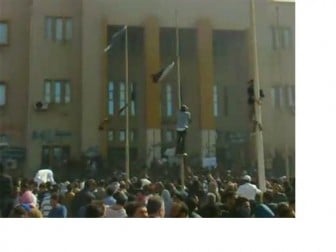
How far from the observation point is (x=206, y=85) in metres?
6.29

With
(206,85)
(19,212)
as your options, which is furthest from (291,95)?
(19,212)

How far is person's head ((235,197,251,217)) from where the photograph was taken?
18.7ft

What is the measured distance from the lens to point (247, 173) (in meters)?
6.18

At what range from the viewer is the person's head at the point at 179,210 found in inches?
222

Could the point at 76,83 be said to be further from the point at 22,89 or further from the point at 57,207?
the point at 57,207

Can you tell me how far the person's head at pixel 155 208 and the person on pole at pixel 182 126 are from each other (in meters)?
0.77

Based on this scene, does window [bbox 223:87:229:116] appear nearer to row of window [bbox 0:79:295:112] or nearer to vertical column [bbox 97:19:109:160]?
row of window [bbox 0:79:295:112]

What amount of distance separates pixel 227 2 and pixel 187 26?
20.0 inches

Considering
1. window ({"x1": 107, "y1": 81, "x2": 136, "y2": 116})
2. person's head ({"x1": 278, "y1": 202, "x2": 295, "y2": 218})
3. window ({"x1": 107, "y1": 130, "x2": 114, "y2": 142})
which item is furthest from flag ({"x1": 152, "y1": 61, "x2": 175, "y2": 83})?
person's head ({"x1": 278, "y1": 202, "x2": 295, "y2": 218})
